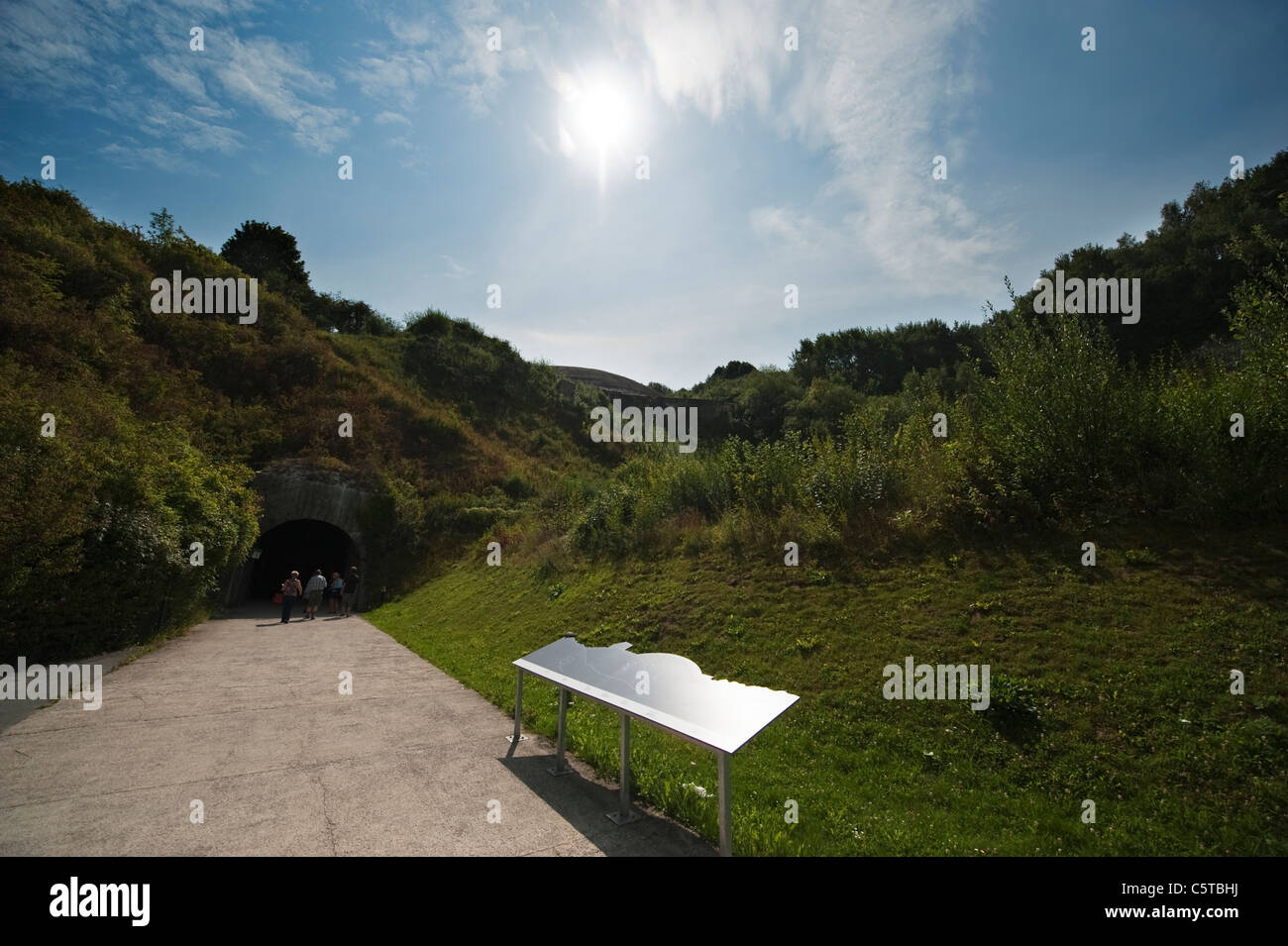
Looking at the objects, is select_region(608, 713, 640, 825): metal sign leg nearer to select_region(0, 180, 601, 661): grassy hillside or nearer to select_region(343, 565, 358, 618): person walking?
select_region(0, 180, 601, 661): grassy hillside

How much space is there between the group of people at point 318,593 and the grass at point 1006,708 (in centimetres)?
1032

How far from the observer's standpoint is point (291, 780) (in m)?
5.46

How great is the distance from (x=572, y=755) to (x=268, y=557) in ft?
97.2

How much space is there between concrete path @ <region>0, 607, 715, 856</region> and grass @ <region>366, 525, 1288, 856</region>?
0.84 m

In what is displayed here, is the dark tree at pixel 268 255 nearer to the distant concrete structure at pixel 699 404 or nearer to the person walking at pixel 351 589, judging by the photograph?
the distant concrete structure at pixel 699 404

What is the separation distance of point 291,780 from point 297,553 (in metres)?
29.9

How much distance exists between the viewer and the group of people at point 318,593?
1830 cm

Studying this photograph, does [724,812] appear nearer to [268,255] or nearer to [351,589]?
[351,589]

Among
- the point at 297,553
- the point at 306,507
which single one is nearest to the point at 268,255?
the point at 297,553

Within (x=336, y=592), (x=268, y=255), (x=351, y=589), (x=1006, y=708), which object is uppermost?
(x=268, y=255)

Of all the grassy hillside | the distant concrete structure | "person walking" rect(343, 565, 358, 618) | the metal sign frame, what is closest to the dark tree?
the grassy hillside

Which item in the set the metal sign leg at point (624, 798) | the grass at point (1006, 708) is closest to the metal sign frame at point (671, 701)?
the metal sign leg at point (624, 798)

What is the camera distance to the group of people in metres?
18.3
